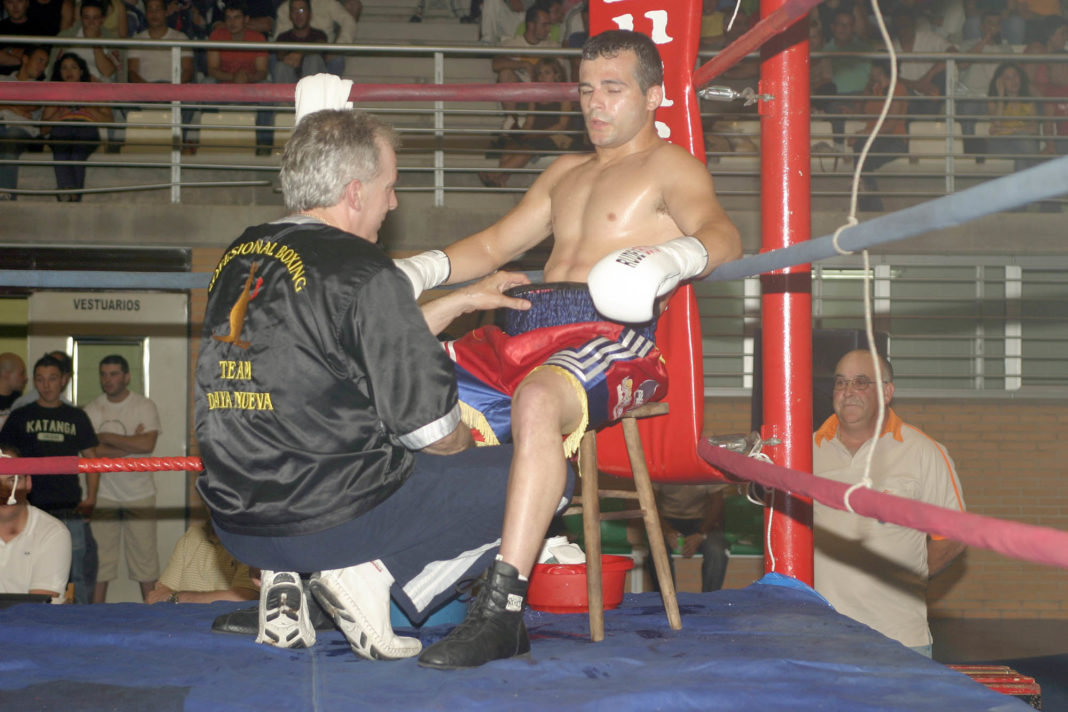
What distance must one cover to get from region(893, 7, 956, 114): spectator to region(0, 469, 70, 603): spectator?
6217mm

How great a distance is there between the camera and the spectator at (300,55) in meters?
7.06

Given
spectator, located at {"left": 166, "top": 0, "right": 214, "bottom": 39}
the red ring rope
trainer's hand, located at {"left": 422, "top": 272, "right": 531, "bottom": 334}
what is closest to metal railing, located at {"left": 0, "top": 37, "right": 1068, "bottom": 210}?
spectator, located at {"left": 166, "top": 0, "right": 214, "bottom": 39}

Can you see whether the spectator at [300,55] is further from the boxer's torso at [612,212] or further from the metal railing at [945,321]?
the boxer's torso at [612,212]

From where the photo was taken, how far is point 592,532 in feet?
6.45

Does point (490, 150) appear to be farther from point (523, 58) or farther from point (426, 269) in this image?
point (426, 269)

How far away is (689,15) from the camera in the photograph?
251cm

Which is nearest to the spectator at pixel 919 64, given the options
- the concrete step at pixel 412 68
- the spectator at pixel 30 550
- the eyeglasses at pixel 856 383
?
the concrete step at pixel 412 68

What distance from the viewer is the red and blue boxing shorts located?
1962 millimetres

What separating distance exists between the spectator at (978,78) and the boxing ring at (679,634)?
18.3ft

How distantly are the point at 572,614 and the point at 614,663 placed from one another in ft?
1.66

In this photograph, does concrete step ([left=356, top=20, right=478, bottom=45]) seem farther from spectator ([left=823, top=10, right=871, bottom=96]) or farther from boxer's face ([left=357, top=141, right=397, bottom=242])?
boxer's face ([left=357, top=141, right=397, bottom=242])

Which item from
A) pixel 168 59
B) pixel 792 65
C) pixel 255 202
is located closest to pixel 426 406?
pixel 792 65

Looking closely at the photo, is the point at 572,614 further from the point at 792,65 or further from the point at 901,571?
the point at 901,571

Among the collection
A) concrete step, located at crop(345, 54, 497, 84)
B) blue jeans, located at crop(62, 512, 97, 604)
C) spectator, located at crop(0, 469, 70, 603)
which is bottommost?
blue jeans, located at crop(62, 512, 97, 604)
